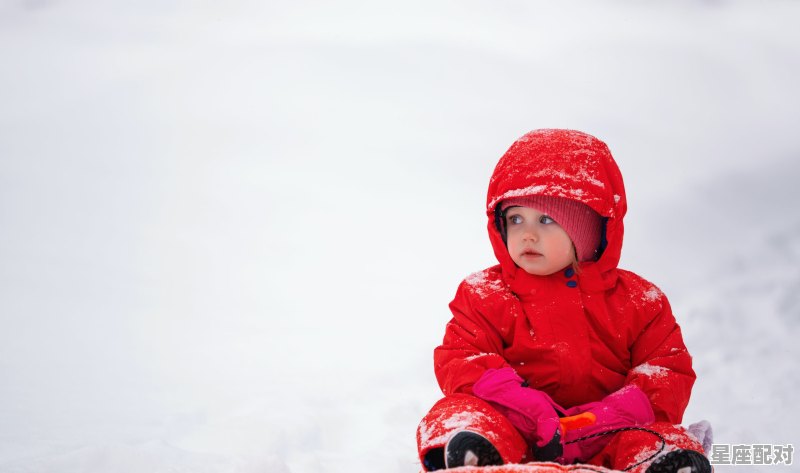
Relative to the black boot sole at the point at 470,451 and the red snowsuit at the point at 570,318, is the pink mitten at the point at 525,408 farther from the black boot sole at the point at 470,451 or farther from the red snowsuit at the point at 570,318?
the black boot sole at the point at 470,451

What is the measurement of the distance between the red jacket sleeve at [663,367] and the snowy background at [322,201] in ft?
2.43

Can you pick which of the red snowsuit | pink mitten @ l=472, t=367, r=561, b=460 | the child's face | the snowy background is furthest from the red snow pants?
the snowy background

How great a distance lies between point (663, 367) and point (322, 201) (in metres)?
3.02

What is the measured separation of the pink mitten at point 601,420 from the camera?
5.99ft

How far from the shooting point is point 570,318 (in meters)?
2.04

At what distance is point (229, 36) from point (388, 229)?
1811mm

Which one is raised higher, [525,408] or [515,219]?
[515,219]

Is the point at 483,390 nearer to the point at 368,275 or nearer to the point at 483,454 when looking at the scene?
the point at 483,454

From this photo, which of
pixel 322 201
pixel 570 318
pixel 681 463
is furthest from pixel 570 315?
pixel 322 201

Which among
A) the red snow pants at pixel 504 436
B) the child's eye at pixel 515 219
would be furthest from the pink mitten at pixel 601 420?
the child's eye at pixel 515 219

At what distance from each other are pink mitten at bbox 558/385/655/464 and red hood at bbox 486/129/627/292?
0.33m

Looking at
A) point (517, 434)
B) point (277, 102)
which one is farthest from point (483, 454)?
point (277, 102)

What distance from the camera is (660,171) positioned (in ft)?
14.3

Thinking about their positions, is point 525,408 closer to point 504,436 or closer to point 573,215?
point 504,436
